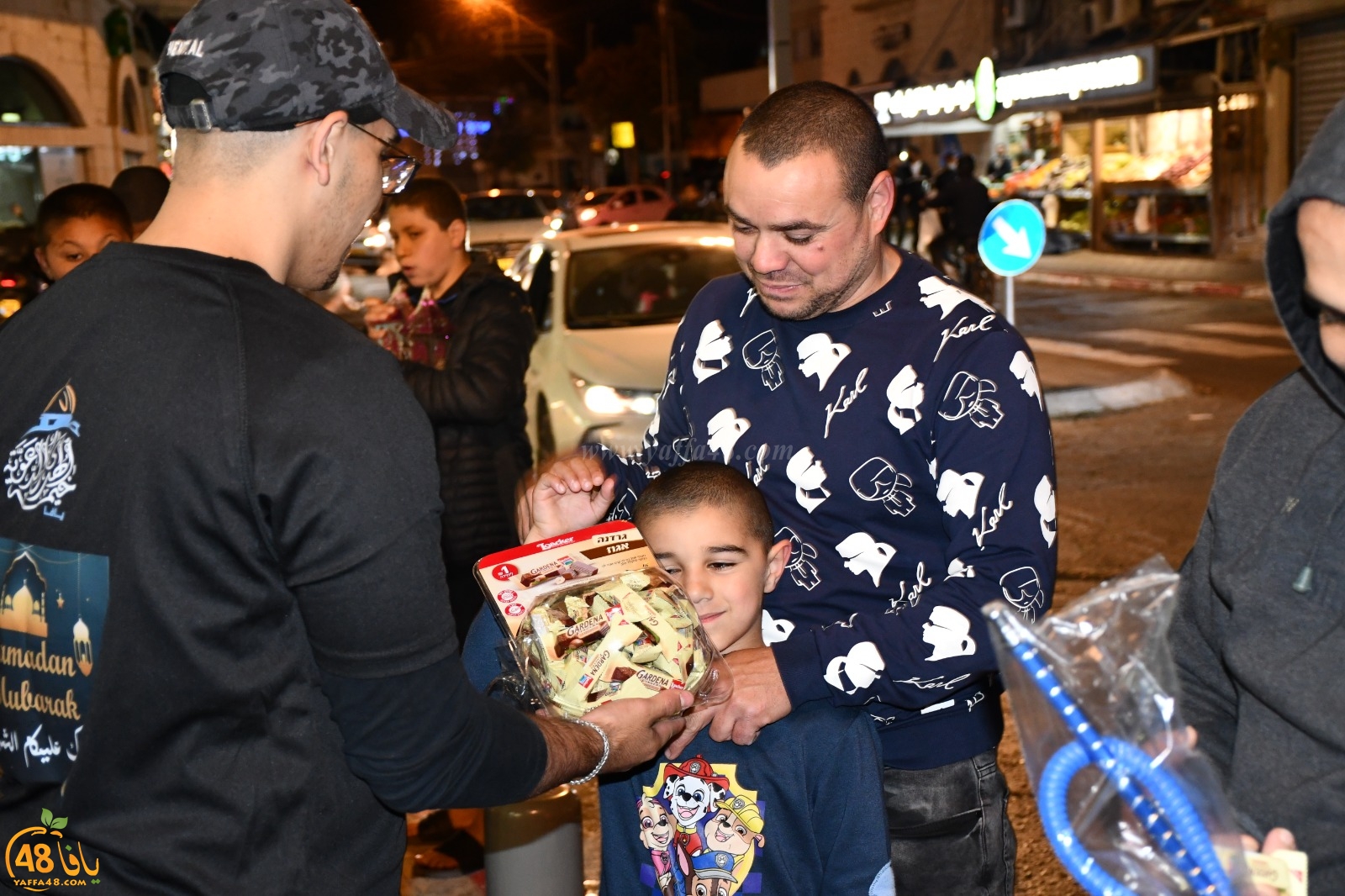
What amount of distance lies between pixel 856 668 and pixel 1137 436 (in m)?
8.66

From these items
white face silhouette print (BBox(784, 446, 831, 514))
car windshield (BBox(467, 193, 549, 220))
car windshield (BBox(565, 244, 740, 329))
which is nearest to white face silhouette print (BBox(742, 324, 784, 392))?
white face silhouette print (BBox(784, 446, 831, 514))

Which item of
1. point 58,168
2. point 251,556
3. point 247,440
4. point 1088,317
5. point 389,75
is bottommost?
point 1088,317

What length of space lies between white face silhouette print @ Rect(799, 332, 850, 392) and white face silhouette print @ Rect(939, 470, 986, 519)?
0.35m

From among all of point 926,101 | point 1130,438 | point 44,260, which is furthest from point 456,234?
point 926,101

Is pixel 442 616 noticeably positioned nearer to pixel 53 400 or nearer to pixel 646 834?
pixel 53 400

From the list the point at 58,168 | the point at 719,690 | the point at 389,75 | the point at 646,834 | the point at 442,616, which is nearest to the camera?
the point at 442,616

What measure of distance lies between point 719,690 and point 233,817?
90cm

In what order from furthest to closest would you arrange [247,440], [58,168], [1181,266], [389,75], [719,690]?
[1181,266]
[58,168]
[719,690]
[389,75]
[247,440]

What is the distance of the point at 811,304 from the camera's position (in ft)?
8.38

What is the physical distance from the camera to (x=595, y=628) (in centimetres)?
212

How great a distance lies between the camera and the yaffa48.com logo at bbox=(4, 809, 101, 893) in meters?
1.73

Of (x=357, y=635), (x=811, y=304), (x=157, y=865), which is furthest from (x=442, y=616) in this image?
(x=811, y=304)

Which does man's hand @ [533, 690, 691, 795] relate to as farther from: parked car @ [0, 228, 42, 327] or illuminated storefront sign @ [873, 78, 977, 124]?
illuminated storefront sign @ [873, 78, 977, 124]

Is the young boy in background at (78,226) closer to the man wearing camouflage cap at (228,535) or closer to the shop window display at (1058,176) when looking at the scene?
the man wearing camouflage cap at (228,535)
